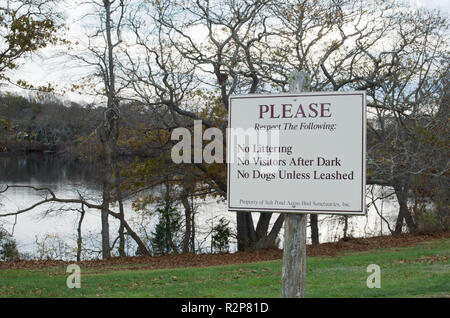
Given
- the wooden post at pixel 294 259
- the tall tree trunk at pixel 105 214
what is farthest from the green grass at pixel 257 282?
the tall tree trunk at pixel 105 214

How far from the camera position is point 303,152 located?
16.3 feet

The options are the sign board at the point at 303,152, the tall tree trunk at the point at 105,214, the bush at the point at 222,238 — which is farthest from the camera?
the bush at the point at 222,238

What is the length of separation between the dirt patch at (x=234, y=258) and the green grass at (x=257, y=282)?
335cm

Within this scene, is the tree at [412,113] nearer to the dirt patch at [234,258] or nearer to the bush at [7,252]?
the dirt patch at [234,258]

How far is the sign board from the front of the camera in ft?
16.0

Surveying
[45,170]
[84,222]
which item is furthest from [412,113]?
[45,170]

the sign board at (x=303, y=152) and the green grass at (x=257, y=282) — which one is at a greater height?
the sign board at (x=303, y=152)

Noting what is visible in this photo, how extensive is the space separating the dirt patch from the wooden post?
12.6 m

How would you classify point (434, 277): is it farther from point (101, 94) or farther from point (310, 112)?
point (101, 94)

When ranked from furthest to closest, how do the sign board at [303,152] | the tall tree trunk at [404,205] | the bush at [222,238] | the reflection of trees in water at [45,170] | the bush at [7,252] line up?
the reflection of trees in water at [45,170] < the bush at [222,238] < the tall tree trunk at [404,205] < the bush at [7,252] < the sign board at [303,152]

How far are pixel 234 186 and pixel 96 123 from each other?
54.7 feet

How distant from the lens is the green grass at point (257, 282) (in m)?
8.80

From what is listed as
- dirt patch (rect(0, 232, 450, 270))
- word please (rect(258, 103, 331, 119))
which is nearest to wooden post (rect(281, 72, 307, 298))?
word please (rect(258, 103, 331, 119))

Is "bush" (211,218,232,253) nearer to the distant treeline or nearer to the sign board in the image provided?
the distant treeline
